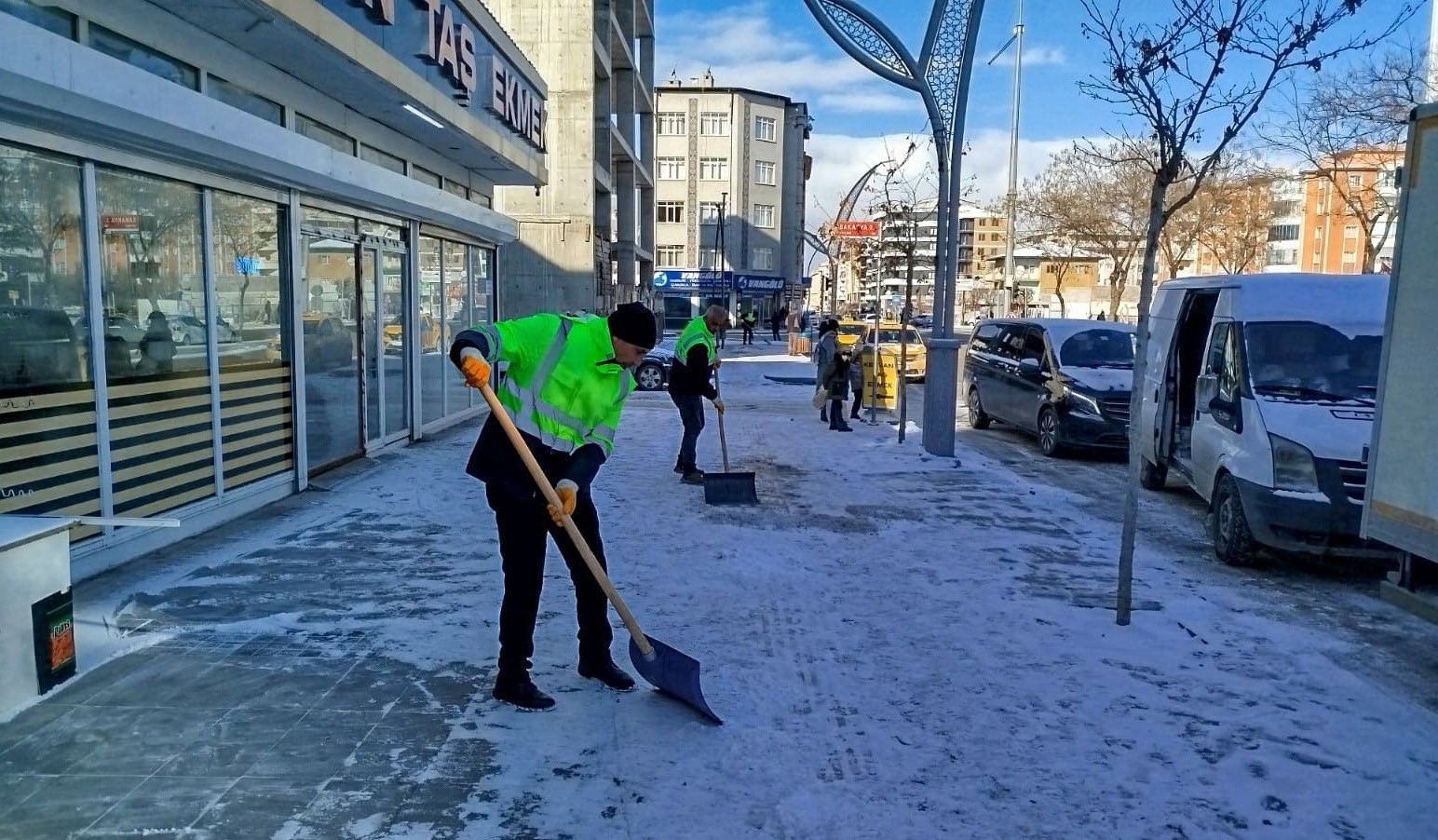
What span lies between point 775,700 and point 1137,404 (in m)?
2.66

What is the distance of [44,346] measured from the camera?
18.1 feet

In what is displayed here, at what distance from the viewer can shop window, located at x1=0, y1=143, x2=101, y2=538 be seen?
Answer: 5.28m

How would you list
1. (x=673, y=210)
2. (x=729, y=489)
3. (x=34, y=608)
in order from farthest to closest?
(x=673, y=210), (x=729, y=489), (x=34, y=608)

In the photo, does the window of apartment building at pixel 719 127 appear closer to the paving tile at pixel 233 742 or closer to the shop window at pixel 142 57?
the shop window at pixel 142 57

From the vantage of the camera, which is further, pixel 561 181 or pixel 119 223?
pixel 561 181

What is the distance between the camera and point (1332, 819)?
11.4ft

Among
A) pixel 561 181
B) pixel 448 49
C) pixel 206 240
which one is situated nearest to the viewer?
pixel 206 240

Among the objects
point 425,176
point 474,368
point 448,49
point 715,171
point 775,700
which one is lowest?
point 775,700

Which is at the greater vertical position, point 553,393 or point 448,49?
point 448,49

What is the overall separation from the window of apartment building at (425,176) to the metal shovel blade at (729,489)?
5.29 m

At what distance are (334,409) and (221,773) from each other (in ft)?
21.3

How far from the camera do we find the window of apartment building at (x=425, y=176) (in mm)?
11672

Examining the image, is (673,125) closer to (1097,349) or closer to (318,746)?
(1097,349)

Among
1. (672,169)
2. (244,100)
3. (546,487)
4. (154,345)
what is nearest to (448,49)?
(244,100)
